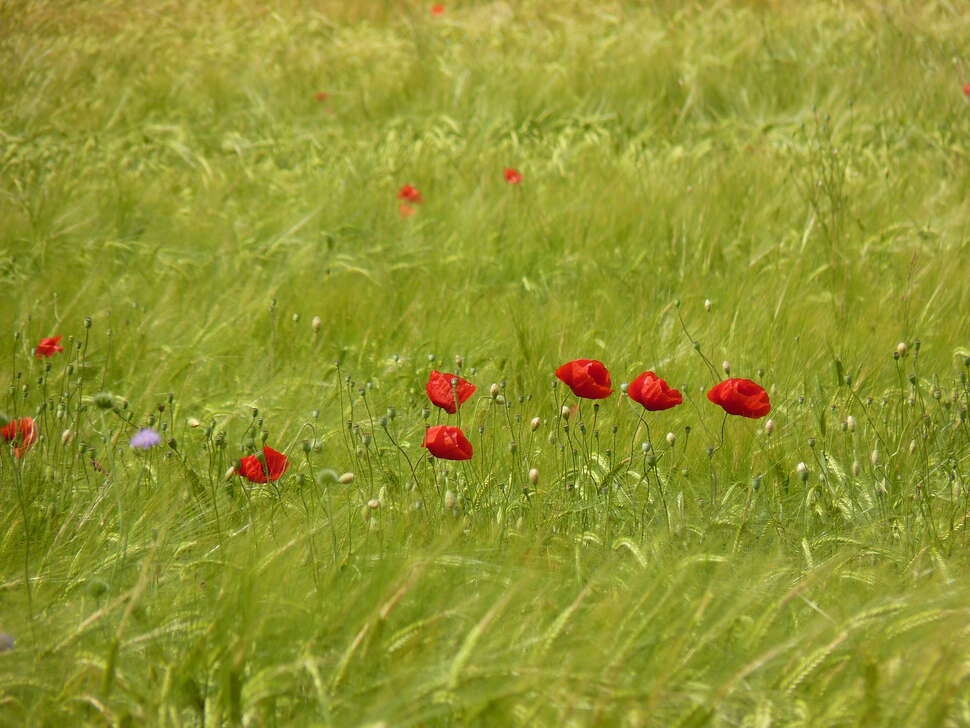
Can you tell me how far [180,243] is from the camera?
3.33 metres

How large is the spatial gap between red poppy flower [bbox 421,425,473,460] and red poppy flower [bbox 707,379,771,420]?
412 millimetres

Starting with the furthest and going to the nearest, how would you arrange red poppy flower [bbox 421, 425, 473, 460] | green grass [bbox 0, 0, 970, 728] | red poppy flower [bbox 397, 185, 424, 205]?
red poppy flower [bbox 397, 185, 424, 205] < red poppy flower [bbox 421, 425, 473, 460] < green grass [bbox 0, 0, 970, 728]

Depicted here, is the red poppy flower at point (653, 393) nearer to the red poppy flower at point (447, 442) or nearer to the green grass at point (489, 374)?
the green grass at point (489, 374)

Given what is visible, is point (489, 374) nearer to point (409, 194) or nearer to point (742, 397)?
point (742, 397)

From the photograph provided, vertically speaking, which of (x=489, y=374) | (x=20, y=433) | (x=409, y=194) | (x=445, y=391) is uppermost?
(x=445, y=391)

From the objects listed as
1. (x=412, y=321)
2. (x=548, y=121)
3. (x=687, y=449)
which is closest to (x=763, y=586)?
(x=687, y=449)

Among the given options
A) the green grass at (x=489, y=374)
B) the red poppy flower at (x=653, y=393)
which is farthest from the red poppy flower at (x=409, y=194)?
the red poppy flower at (x=653, y=393)

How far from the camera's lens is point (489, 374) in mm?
2381

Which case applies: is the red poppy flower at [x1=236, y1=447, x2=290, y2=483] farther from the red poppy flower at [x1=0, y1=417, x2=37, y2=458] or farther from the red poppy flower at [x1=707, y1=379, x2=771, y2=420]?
the red poppy flower at [x1=707, y1=379, x2=771, y2=420]

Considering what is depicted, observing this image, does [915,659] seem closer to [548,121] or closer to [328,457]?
[328,457]

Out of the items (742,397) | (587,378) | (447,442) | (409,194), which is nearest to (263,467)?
(447,442)

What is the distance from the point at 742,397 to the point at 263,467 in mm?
767

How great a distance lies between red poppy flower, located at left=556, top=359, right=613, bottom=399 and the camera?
1.77 metres

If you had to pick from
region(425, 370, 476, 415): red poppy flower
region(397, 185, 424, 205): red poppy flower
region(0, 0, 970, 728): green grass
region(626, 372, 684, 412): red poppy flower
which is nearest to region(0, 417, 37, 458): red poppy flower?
region(0, 0, 970, 728): green grass
